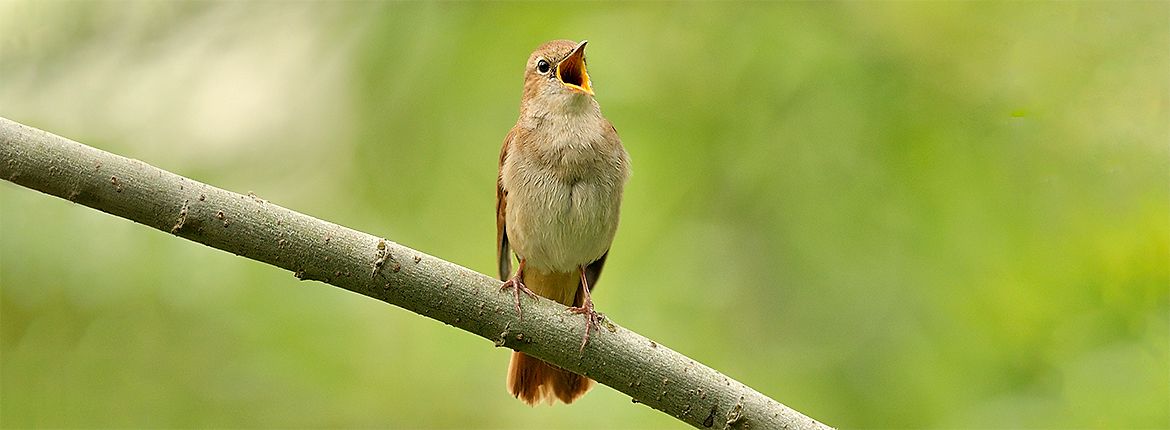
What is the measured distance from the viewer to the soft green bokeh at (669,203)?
420cm

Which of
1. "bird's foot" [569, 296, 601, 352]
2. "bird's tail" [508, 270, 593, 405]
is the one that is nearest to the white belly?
"bird's tail" [508, 270, 593, 405]

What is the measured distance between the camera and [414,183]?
4.97 metres

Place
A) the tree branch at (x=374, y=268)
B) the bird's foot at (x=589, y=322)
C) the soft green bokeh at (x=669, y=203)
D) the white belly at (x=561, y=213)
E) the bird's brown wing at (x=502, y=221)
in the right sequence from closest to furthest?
the tree branch at (x=374, y=268) → the bird's foot at (x=589, y=322) → the soft green bokeh at (x=669, y=203) → the white belly at (x=561, y=213) → the bird's brown wing at (x=502, y=221)

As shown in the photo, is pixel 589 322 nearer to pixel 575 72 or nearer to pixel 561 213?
pixel 561 213

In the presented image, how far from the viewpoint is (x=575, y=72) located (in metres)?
4.81

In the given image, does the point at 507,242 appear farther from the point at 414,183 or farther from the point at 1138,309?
the point at 1138,309

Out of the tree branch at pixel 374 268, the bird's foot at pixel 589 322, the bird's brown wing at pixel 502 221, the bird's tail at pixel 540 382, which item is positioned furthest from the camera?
the bird's brown wing at pixel 502 221

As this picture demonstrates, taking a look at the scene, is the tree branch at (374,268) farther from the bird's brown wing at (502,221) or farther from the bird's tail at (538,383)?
the bird's brown wing at (502,221)

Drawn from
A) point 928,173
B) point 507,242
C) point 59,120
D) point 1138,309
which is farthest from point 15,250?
point 1138,309

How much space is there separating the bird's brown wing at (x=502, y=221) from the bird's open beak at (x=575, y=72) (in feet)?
1.05

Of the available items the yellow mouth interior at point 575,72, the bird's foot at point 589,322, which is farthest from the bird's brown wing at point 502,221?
the bird's foot at point 589,322

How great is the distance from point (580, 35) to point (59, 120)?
2.24 m

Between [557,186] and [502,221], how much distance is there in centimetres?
38

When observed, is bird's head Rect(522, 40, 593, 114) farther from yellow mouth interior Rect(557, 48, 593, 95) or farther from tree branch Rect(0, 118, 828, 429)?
tree branch Rect(0, 118, 828, 429)
